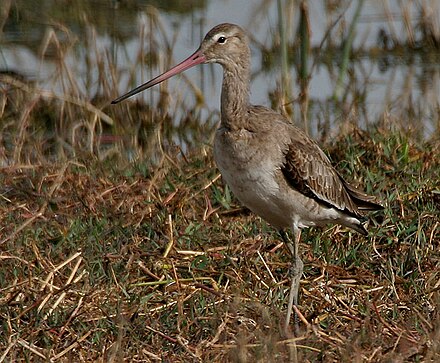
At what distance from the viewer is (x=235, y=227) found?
676 centimetres

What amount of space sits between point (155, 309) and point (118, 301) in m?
0.20

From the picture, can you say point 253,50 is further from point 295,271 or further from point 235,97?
point 295,271

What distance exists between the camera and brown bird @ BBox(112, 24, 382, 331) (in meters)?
5.85

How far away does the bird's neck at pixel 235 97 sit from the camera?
6.01 m

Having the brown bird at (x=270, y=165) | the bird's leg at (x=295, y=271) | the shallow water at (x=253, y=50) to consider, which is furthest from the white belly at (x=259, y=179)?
the shallow water at (x=253, y=50)

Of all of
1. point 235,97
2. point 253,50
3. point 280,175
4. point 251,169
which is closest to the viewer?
point 251,169

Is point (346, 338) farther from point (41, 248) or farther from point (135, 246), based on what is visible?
point (41, 248)

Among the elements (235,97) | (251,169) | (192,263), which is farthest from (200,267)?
(235,97)

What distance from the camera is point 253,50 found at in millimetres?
11891

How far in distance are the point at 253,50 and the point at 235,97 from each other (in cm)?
585

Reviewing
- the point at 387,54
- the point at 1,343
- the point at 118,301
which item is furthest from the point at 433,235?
the point at 387,54

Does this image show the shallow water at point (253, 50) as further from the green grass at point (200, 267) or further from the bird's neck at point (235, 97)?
the bird's neck at point (235, 97)

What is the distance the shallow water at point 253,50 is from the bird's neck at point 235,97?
268 cm

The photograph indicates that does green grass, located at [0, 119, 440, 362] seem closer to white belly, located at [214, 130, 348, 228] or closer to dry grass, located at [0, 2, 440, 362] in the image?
dry grass, located at [0, 2, 440, 362]
